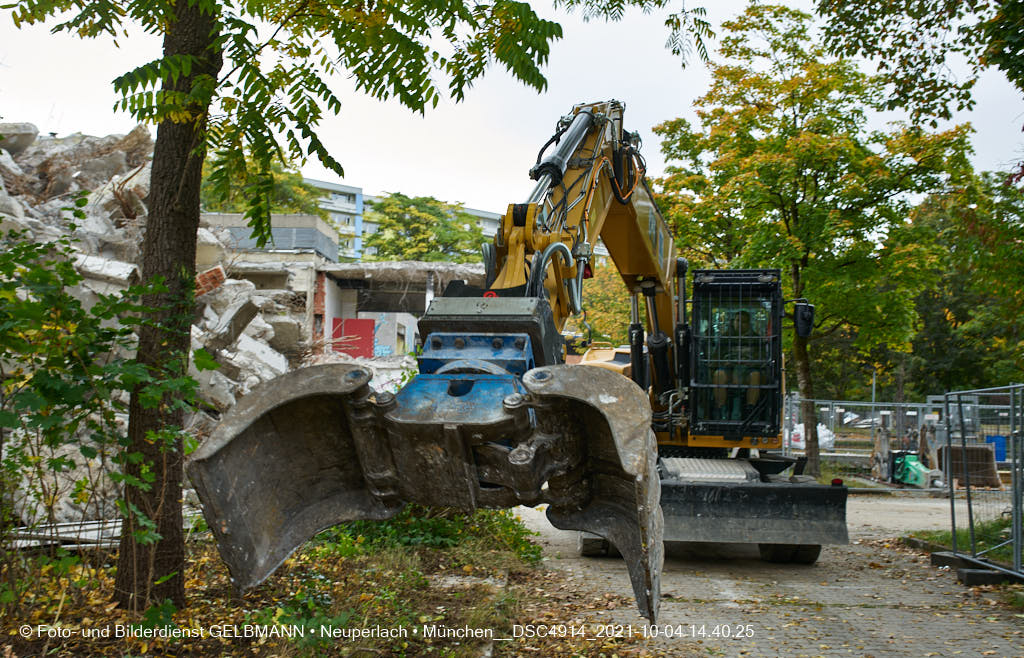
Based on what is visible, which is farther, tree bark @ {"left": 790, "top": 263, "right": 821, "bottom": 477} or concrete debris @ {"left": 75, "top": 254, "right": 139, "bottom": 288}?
tree bark @ {"left": 790, "top": 263, "right": 821, "bottom": 477}

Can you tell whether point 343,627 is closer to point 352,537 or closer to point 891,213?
point 352,537

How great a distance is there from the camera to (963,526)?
1158 centimetres

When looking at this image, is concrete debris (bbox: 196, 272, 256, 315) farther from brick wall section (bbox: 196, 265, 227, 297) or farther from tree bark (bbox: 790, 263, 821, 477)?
tree bark (bbox: 790, 263, 821, 477)

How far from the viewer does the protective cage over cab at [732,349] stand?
9812 millimetres

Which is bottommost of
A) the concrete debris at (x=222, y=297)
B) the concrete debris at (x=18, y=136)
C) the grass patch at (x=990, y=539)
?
the grass patch at (x=990, y=539)

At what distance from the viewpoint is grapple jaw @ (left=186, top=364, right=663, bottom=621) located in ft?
11.7

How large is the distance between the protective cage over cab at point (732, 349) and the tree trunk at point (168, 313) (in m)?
6.42

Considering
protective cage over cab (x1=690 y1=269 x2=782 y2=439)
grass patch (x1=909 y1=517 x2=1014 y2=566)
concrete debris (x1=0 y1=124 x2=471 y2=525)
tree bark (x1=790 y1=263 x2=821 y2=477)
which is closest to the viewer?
grass patch (x1=909 y1=517 x2=1014 y2=566)

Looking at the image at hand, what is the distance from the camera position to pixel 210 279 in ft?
38.8

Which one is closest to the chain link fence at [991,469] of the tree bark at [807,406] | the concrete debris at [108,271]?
the tree bark at [807,406]

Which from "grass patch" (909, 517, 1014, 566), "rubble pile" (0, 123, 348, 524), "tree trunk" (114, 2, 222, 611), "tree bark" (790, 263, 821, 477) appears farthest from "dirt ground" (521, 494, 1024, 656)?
"tree bark" (790, 263, 821, 477)

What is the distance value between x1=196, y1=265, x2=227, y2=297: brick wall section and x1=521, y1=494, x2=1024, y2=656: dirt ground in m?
5.99

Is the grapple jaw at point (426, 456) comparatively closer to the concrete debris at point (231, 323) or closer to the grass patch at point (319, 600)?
the grass patch at point (319, 600)

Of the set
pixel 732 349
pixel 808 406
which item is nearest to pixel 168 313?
pixel 732 349
